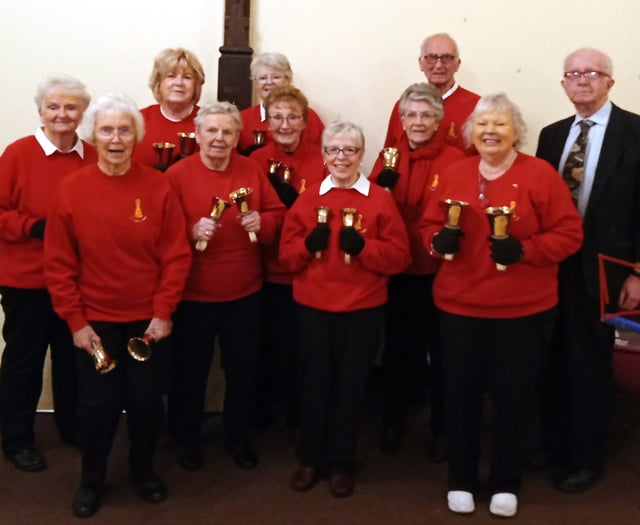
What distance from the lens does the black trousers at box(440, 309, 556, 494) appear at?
2.71 meters

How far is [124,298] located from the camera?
2.69 m

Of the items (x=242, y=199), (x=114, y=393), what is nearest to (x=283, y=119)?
(x=242, y=199)

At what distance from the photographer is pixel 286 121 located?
3084mm

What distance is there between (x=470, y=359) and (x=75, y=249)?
1.48 meters

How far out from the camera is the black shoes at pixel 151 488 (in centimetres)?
289

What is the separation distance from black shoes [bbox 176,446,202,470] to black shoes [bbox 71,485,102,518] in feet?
1.39

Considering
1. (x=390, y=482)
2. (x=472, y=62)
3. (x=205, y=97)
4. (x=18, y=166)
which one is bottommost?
(x=390, y=482)

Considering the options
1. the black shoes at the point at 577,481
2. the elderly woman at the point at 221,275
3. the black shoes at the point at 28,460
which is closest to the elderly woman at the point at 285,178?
the elderly woman at the point at 221,275

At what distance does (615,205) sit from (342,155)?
105 centimetres

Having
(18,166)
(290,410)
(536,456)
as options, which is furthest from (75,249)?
(536,456)

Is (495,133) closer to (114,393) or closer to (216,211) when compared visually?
(216,211)

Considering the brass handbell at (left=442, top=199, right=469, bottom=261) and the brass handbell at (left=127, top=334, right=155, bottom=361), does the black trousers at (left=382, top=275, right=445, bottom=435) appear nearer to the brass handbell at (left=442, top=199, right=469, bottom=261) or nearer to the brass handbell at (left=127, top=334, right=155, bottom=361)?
the brass handbell at (left=442, top=199, right=469, bottom=261)

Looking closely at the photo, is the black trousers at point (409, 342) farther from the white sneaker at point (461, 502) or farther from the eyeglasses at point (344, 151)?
the eyeglasses at point (344, 151)

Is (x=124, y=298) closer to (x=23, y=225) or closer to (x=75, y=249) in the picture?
(x=75, y=249)
